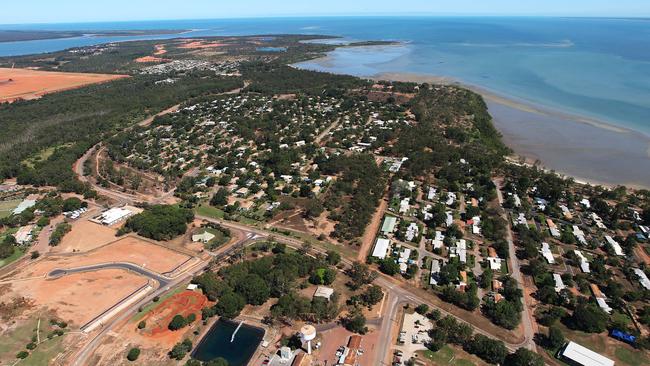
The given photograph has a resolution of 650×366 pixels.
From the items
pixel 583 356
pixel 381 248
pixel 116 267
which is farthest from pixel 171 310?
pixel 583 356

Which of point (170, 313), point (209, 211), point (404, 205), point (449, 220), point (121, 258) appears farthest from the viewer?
point (209, 211)

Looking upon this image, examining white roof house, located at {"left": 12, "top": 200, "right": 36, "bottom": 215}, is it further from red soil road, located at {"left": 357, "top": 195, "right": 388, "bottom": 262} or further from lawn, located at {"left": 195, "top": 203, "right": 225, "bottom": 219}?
red soil road, located at {"left": 357, "top": 195, "right": 388, "bottom": 262}

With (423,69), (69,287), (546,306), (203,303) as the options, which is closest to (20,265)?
(69,287)

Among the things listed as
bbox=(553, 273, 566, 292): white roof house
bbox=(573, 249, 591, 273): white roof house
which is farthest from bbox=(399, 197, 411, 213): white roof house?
bbox=(573, 249, 591, 273): white roof house

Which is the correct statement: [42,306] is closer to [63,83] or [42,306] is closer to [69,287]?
[69,287]

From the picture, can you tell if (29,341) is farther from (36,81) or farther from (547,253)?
(36,81)
